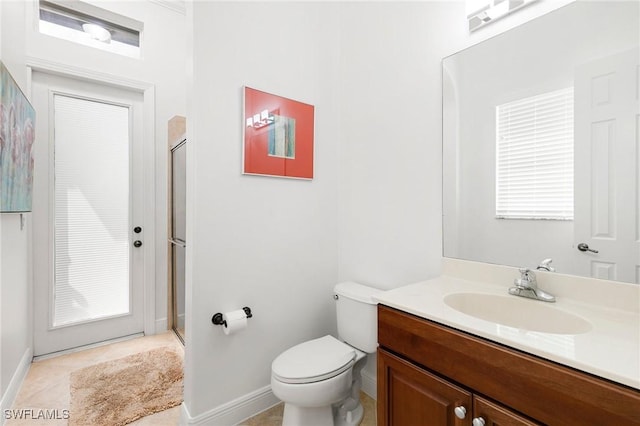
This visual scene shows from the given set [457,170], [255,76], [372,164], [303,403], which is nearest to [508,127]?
[457,170]

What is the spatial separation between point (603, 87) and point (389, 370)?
4.18ft

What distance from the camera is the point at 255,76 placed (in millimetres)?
1673

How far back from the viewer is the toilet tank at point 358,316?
5.05 ft

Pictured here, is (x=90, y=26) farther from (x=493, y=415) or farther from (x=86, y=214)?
(x=493, y=415)

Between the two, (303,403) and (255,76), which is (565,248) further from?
(255,76)

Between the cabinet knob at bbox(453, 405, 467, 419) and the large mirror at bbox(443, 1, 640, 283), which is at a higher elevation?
the large mirror at bbox(443, 1, 640, 283)

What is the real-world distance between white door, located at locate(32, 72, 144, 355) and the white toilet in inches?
73.9

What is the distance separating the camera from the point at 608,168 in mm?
1022

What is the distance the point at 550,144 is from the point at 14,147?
257 cm

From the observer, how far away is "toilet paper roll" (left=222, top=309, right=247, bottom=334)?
150cm

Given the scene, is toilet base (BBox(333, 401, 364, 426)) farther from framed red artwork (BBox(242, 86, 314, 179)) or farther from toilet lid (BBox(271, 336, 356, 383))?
framed red artwork (BBox(242, 86, 314, 179))

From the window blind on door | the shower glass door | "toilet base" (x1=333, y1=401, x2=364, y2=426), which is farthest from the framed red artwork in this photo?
the window blind on door

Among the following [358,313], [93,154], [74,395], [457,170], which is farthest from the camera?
[93,154]

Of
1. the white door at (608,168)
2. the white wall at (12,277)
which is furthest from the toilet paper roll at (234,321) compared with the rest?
the white door at (608,168)
